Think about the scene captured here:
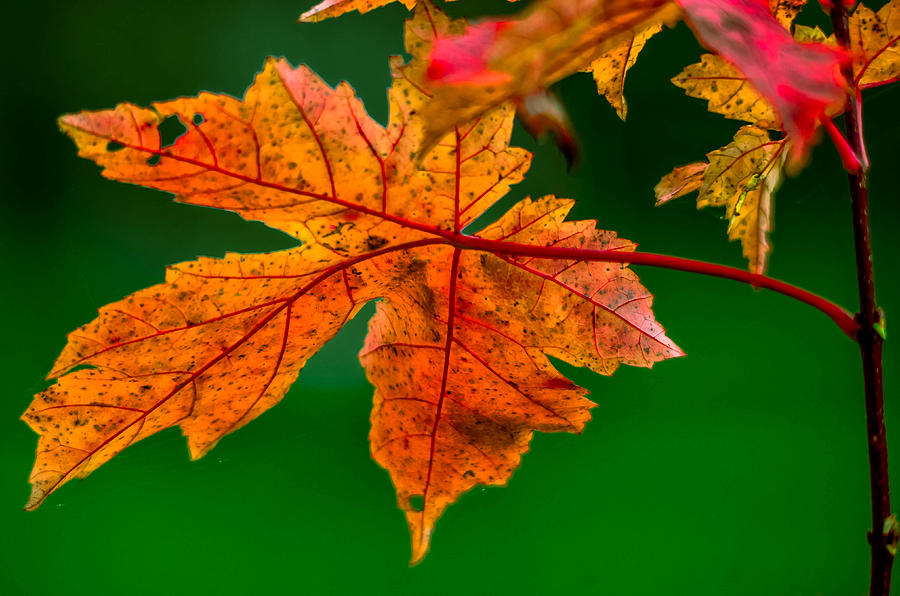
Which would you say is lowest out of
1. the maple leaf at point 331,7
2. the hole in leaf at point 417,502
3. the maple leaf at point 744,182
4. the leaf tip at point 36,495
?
the leaf tip at point 36,495

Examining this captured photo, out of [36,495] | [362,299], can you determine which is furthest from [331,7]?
[36,495]

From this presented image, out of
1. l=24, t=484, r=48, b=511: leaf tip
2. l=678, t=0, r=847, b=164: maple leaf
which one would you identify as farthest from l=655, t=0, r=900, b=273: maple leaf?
l=24, t=484, r=48, b=511: leaf tip

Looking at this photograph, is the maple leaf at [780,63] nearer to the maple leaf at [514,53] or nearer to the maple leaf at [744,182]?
the maple leaf at [514,53]

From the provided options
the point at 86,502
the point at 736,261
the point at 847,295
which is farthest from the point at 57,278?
the point at 847,295

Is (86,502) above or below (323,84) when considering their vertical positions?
below

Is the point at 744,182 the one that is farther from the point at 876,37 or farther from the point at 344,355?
the point at 344,355

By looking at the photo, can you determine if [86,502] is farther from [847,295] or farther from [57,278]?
[847,295]

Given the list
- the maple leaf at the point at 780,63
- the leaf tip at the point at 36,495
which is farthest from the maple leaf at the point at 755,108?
the leaf tip at the point at 36,495
